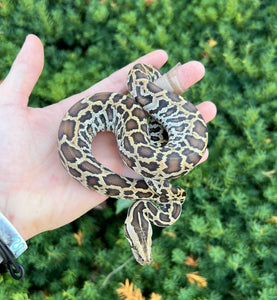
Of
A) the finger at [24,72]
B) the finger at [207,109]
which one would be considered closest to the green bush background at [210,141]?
the finger at [207,109]

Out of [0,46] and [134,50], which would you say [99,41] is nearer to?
[134,50]

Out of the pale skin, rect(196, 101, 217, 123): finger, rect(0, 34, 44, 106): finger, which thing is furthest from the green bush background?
rect(0, 34, 44, 106): finger

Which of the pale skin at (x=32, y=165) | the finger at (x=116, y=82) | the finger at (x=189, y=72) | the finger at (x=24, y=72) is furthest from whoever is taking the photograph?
the finger at (x=116, y=82)

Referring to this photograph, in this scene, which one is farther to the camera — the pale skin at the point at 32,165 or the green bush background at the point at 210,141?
the green bush background at the point at 210,141

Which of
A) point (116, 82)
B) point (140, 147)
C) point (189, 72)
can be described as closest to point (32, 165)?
point (140, 147)

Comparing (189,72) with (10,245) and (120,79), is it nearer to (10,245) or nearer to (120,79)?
(120,79)

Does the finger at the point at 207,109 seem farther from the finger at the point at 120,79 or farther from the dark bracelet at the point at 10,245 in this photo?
the dark bracelet at the point at 10,245

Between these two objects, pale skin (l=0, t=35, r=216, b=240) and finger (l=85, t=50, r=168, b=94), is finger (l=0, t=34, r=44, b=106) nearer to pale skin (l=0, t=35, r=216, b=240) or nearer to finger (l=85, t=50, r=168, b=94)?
pale skin (l=0, t=35, r=216, b=240)
